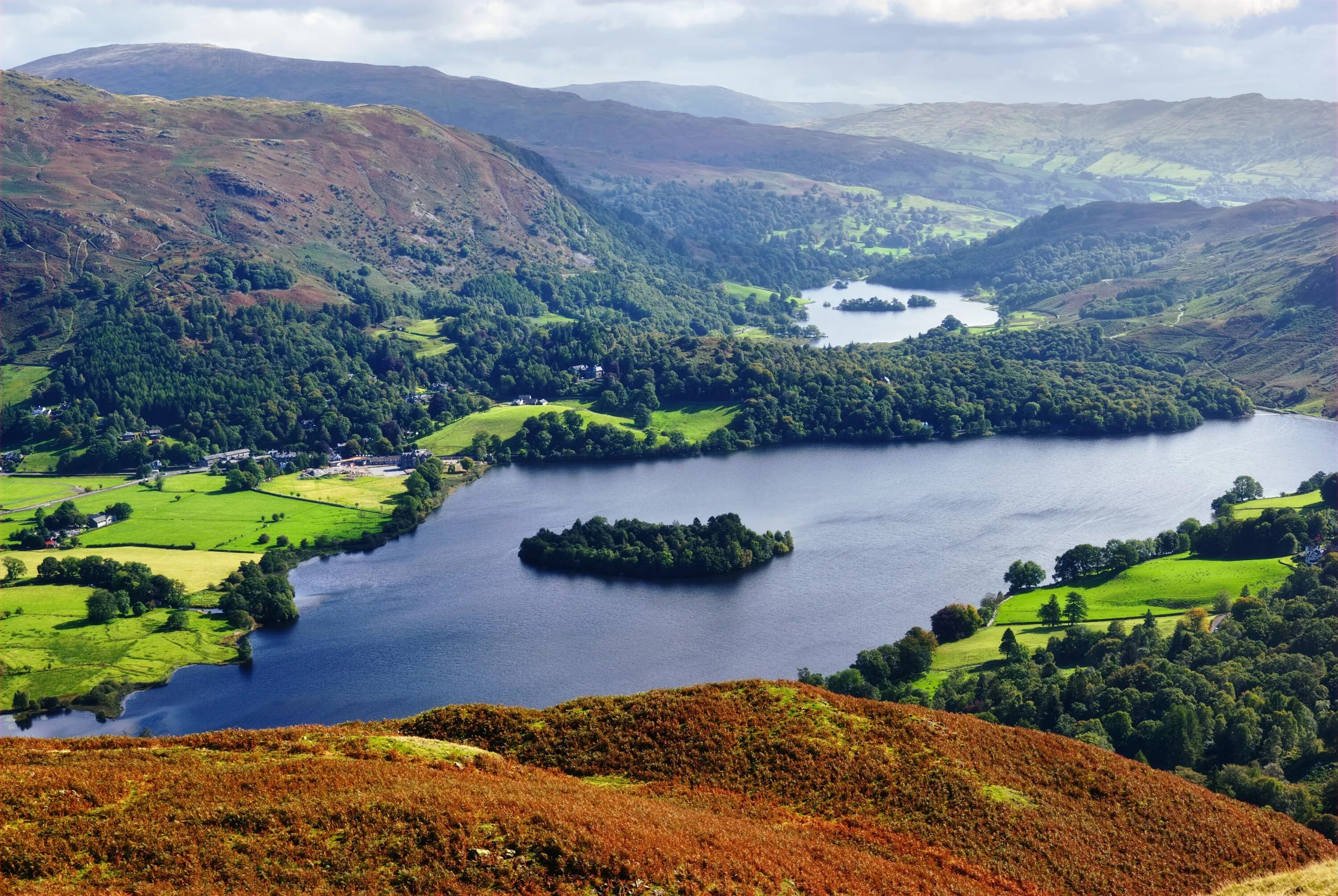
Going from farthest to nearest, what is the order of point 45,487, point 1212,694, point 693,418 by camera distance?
point 693,418 → point 45,487 → point 1212,694

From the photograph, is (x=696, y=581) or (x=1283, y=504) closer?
(x=696, y=581)

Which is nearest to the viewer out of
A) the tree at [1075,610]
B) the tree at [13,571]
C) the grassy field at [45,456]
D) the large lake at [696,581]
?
the large lake at [696,581]

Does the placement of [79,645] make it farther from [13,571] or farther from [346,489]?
[346,489]

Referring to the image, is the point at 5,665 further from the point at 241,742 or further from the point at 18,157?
the point at 18,157

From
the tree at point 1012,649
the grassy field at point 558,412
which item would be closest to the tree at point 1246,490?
the tree at point 1012,649

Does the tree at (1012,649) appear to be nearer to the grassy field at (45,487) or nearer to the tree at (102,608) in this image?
the tree at (102,608)

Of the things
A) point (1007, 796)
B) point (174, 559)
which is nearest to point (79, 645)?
point (174, 559)
